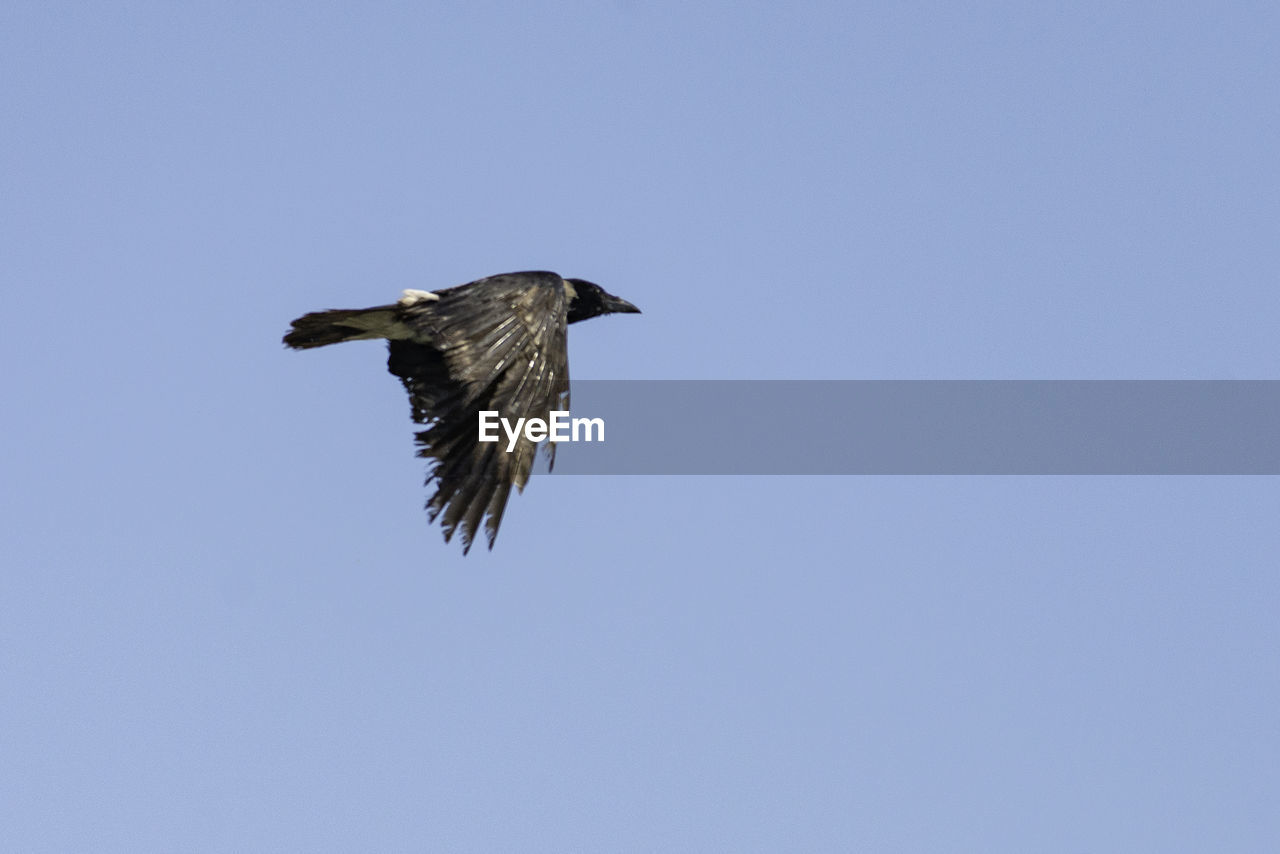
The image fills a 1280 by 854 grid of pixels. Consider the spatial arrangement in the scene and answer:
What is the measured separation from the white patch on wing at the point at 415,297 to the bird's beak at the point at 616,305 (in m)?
3.05

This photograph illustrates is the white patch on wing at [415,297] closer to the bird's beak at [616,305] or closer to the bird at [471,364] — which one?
the bird at [471,364]

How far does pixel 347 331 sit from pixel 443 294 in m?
1.15

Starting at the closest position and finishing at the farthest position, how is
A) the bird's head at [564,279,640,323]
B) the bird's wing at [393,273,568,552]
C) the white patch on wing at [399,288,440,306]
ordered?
the bird's wing at [393,273,568,552]
the white patch on wing at [399,288,440,306]
the bird's head at [564,279,640,323]

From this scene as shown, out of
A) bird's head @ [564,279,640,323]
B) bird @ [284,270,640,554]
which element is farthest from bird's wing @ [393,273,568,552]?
bird's head @ [564,279,640,323]

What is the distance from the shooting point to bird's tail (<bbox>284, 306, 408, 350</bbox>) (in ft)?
53.3

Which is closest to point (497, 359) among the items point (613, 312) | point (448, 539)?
point (448, 539)

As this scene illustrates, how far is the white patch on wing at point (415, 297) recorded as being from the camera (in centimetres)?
1594

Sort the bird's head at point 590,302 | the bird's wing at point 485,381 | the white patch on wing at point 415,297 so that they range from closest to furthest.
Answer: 1. the bird's wing at point 485,381
2. the white patch on wing at point 415,297
3. the bird's head at point 590,302

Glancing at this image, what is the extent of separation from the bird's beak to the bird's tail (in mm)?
2898

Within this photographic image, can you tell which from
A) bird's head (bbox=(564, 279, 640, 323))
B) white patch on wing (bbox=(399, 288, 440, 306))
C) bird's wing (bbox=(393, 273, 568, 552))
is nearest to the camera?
bird's wing (bbox=(393, 273, 568, 552))

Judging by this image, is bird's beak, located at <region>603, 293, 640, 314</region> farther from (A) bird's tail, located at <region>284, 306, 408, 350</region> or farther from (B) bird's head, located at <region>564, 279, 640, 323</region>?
(A) bird's tail, located at <region>284, 306, 408, 350</region>

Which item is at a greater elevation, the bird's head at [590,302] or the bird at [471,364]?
the bird's head at [590,302]

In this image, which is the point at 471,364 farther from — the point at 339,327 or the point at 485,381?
the point at 339,327

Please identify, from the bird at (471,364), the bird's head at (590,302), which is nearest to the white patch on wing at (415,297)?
the bird at (471,364)
